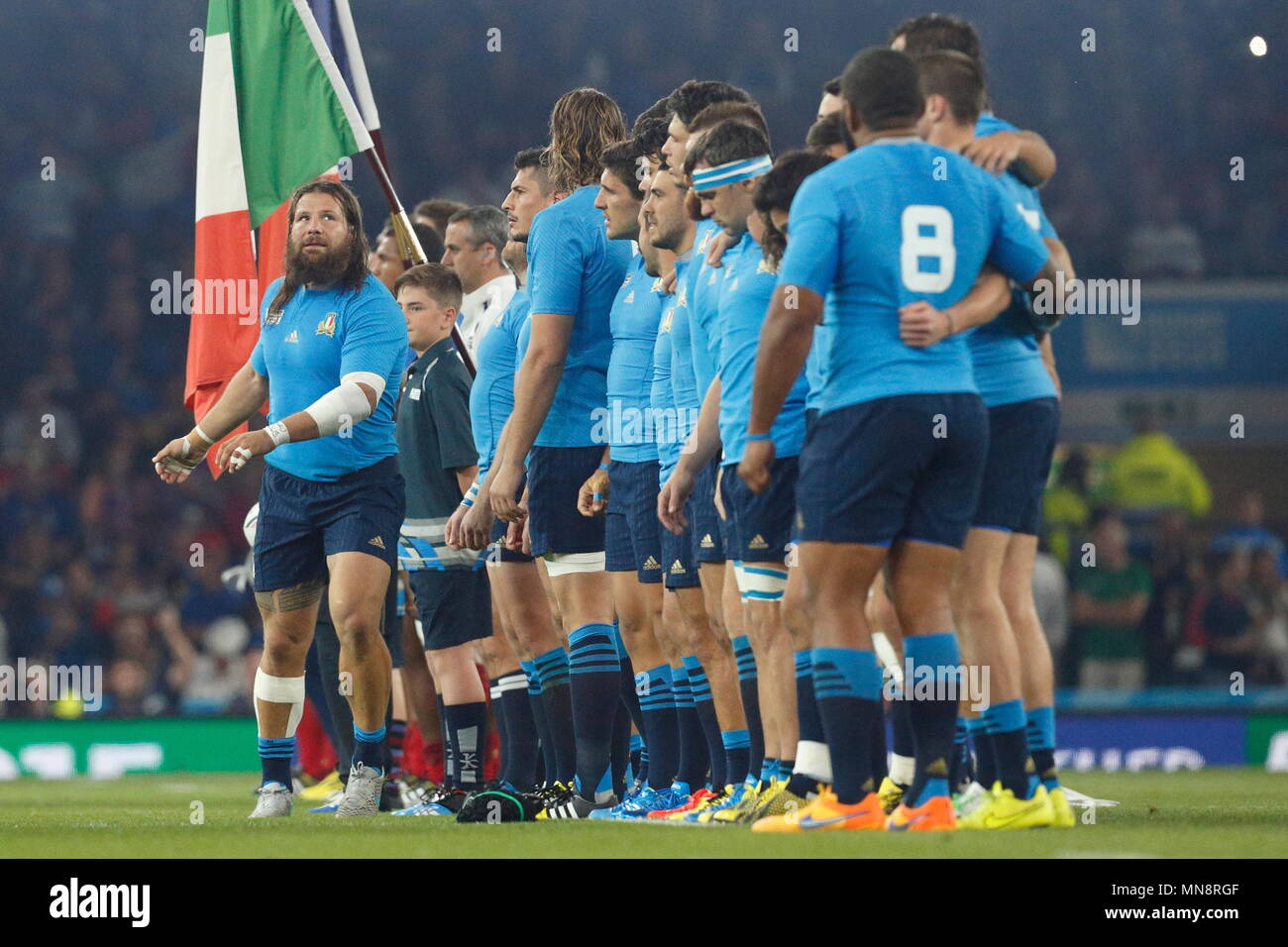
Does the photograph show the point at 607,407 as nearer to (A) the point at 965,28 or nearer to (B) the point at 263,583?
(B) the point at 263,583

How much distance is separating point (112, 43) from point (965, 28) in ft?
43.6

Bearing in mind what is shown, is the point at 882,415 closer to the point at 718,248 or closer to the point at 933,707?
the point at 933,707

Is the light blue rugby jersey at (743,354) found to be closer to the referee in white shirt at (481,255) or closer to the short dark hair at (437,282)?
the short dark hair at (437,282)

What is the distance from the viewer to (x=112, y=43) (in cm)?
1664

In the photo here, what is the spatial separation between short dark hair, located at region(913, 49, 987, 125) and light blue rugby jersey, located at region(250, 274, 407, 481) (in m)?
2.35

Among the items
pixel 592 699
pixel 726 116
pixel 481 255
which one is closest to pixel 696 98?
pixel 726 116

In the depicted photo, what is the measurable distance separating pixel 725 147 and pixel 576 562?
5.13 feet

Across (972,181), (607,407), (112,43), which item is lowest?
(607,407)

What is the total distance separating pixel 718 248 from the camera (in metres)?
5.23

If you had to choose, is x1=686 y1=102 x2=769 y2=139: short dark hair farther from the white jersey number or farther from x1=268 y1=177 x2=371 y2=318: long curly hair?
x1=268 y1=177 x2=371 y2=318: long curly hair

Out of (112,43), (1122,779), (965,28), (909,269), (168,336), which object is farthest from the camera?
(112,43)

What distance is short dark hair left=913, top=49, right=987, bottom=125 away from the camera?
4.73 m

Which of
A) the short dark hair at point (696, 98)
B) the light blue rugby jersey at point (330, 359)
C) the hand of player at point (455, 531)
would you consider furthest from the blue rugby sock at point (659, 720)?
the short dark hair at point (696, 98)
